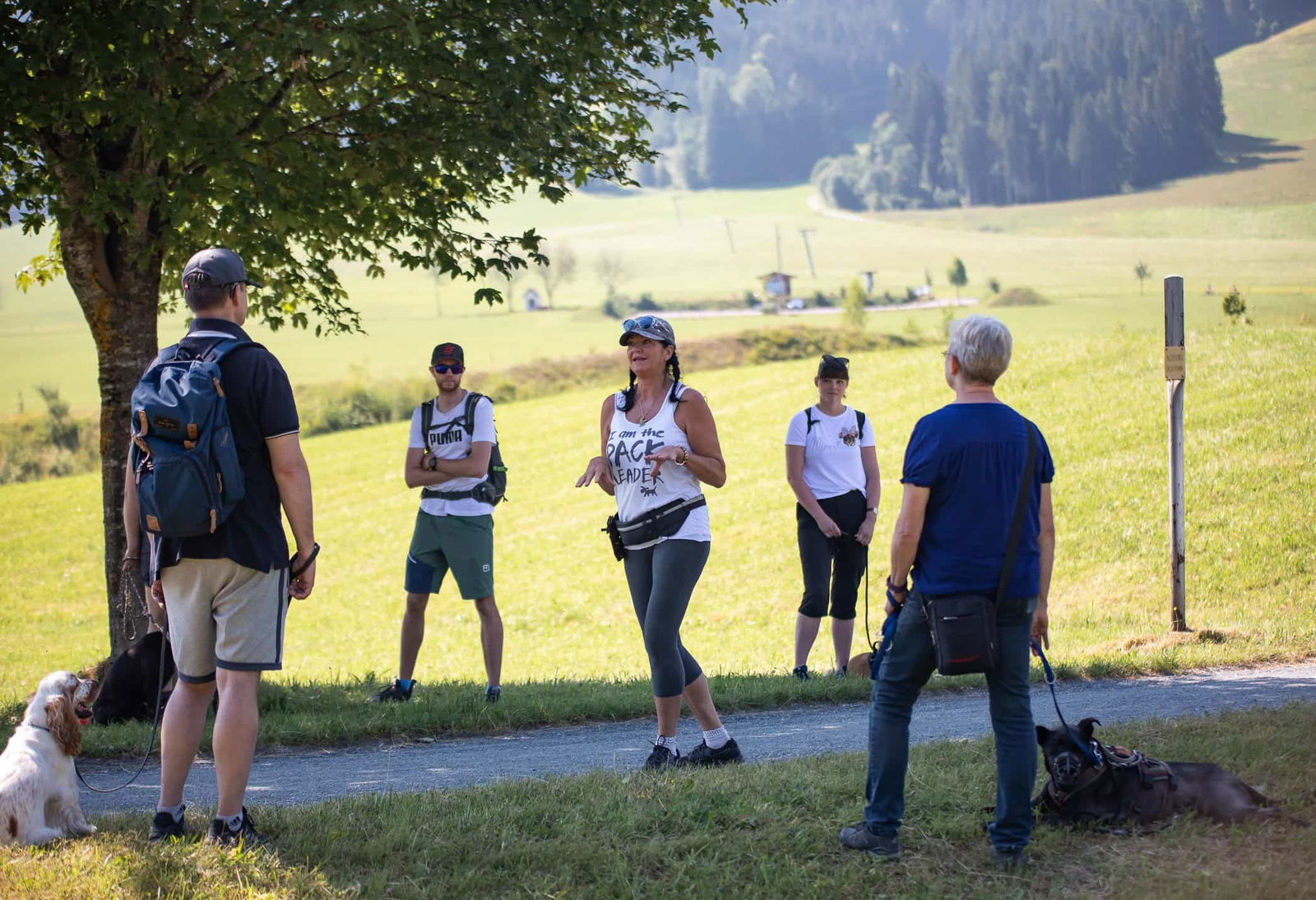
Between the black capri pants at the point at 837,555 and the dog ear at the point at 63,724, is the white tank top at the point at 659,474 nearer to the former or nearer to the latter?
the dog ear at the point at 63,724

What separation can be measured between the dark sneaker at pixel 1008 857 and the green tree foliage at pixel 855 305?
4377 cm

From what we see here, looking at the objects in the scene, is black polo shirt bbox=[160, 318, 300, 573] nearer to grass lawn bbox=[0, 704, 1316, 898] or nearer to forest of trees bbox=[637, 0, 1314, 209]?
grass lawn bbox=[0, 704, 1316, 898]

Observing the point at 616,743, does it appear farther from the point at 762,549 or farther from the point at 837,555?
the point at 762,549

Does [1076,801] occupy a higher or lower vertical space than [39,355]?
lower

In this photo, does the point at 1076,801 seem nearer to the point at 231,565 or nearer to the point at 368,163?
the point at 231,565

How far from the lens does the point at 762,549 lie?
22.0 meters

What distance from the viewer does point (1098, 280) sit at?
4756cm

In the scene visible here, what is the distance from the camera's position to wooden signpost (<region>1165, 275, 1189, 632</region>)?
33.8 feet

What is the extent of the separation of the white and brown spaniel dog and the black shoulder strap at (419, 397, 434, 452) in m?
3.42

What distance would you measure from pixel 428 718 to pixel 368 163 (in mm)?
4215

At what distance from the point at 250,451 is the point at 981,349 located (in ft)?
8.65

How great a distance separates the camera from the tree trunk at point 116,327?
340 inches

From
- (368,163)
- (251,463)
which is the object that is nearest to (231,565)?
(251,463)

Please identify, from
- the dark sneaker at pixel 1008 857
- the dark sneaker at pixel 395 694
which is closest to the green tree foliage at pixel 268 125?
the dark sneaker at pixel 395 694
